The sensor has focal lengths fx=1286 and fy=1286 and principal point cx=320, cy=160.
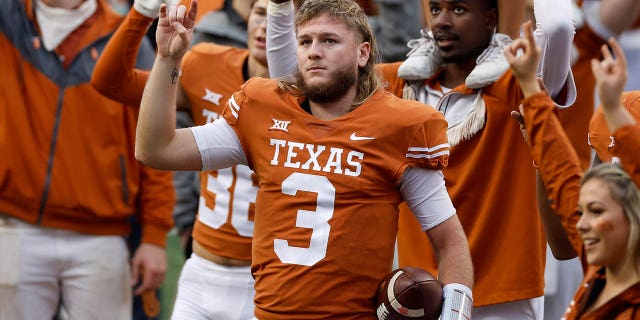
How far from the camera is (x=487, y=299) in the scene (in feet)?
16.6

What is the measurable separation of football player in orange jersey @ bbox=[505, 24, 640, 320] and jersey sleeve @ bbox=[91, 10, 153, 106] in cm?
217

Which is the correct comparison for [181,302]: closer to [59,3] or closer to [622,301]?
[59,3]

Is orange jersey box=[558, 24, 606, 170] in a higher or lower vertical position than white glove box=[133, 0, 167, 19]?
lower

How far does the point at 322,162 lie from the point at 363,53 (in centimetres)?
51

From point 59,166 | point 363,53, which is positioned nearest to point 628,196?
point 363,53

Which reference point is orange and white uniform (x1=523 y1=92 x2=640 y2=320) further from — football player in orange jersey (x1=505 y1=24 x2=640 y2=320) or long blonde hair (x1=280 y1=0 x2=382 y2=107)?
long blonde hair (x1=280 y1=0 x2=382 y2=107)

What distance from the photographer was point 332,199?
14.3 feet

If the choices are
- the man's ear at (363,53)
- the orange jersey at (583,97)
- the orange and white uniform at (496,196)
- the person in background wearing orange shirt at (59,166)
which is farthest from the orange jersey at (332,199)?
the orange jersey at (583,97)

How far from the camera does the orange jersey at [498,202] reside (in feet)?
16.6

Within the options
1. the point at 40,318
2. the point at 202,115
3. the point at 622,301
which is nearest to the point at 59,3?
the point at 202,115

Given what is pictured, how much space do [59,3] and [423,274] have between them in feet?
9.59

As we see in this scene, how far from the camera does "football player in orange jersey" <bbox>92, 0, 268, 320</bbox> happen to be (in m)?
5.56

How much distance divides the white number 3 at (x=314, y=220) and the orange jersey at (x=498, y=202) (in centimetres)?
88

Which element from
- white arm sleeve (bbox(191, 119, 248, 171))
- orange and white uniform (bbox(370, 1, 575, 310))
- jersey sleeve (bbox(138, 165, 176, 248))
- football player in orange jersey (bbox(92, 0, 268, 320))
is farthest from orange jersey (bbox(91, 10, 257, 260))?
white arm sleeve (bbox(191, 119, 248, 171))
